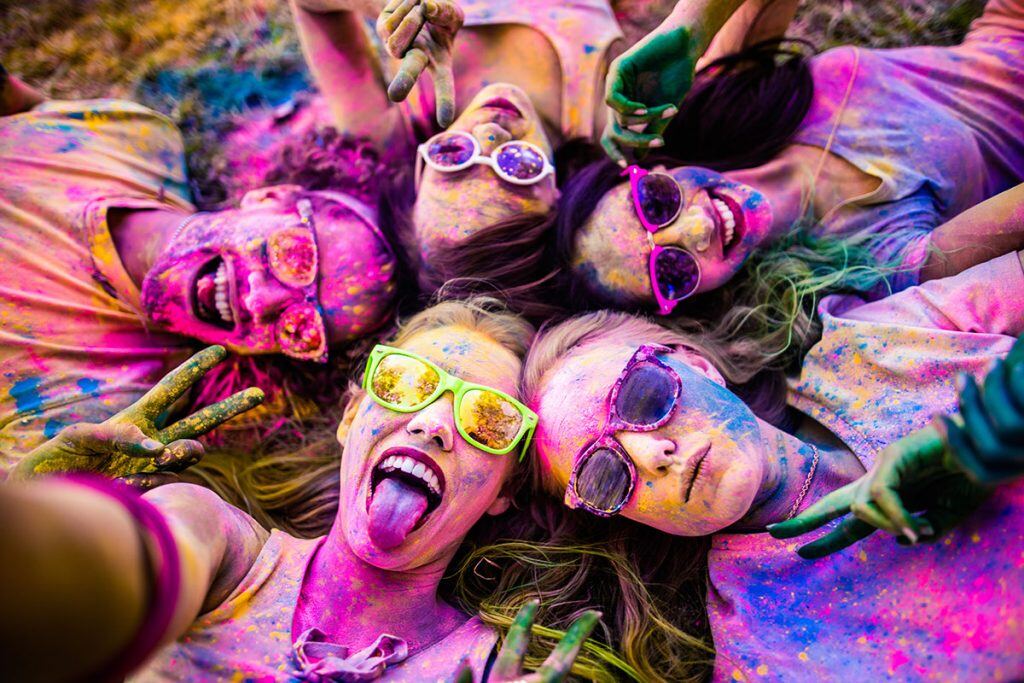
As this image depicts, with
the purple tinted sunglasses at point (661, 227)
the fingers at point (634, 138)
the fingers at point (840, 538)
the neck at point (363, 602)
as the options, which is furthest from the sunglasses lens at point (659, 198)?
the neck at point (363, 602)

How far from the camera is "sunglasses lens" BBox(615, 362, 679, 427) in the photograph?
Result: 1645 millimetres

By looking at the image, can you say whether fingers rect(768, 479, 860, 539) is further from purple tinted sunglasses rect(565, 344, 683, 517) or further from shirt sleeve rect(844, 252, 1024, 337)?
shirt sleeve rect(844, 252, 1024, 337)

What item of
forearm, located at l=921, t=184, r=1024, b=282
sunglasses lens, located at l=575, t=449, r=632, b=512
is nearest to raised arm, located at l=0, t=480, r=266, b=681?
sunglasses lens, located at l=575, t=449, r=632, b=512

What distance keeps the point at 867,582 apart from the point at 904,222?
3.83 ft

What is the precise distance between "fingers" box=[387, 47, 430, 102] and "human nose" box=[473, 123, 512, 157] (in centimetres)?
25

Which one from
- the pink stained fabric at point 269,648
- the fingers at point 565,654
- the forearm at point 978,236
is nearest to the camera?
the fingers at point 565,654

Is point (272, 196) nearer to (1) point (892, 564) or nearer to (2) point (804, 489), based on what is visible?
(2) point (804, 489)

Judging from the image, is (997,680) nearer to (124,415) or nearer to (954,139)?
(954,139)

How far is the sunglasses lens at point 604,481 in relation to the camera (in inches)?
64.9

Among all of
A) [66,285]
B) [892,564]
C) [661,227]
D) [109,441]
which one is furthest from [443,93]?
[892,564]

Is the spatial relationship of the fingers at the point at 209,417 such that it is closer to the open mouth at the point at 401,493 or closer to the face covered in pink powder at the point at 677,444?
the open mouth at the point at 401,493

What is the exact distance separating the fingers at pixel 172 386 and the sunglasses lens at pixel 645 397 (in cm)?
111

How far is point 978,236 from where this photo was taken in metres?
1.86

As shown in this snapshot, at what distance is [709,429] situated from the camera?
1.62 m
